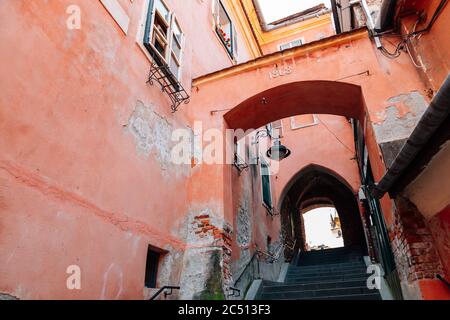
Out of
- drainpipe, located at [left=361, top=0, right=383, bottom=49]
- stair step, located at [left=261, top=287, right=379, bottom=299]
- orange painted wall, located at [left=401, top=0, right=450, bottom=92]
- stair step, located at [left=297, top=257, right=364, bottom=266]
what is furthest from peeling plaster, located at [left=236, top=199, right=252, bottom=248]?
stair step, located at [left=297, top=257, right=364, bottom=266]

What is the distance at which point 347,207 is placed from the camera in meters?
15.8

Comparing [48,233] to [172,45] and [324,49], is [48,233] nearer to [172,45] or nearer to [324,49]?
[172,45]

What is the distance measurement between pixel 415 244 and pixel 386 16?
3.88 meters

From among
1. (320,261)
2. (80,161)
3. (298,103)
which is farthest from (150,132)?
(320,261)

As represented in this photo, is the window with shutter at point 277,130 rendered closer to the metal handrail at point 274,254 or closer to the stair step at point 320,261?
the metal handrail at point 274,254

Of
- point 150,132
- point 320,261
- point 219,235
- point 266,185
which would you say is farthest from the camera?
point 320,261

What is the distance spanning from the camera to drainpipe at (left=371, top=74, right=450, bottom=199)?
7.63 ft

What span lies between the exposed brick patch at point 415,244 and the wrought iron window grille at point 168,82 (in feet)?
13.6

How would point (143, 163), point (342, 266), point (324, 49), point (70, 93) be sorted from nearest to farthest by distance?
point (70, 93) → point (143, 163) → point (324, 49) → point (342, 266)

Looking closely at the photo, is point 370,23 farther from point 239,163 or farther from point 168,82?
point 239,163

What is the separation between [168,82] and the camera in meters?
5.86

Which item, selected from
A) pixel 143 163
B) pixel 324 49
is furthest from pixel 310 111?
pixel 143 163

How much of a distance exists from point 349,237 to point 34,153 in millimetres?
14815
